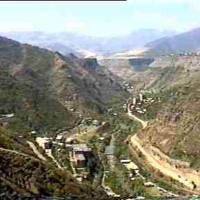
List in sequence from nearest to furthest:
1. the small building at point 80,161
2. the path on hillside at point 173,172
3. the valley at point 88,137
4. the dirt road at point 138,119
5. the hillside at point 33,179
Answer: the hillside at point 33,179 < the valley at point 88,137 < the path on hillside at point 173,172 < the small building at point 80,161 < the dirt road at point 138,119

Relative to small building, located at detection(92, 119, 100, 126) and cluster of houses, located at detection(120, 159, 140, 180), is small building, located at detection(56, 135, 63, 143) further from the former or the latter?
small building, located at detection(92, 119, 100, 126)

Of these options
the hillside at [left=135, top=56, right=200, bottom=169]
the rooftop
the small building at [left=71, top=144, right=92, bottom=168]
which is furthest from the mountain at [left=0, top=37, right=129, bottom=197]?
the hillside at [left=135, top=56, right=200, bottom=169]

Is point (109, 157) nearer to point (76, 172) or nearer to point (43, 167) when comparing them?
point (76, 172)

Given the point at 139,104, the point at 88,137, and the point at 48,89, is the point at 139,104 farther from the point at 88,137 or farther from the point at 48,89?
the point at 88,137

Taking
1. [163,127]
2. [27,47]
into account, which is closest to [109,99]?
[27,47]

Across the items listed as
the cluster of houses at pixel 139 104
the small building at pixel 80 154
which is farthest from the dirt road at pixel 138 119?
the small building at pixel 80 154

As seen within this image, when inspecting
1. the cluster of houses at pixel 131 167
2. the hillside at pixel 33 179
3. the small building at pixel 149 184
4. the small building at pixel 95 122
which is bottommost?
the small building at pixel 95 122

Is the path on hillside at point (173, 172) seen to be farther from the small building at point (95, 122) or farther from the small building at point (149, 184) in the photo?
the small building at point (95, 122)

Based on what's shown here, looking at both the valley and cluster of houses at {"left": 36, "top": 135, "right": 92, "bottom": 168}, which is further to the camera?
cluster of houses at {"left": 36, "top": 135, "right": 92, "bottom": 168}
